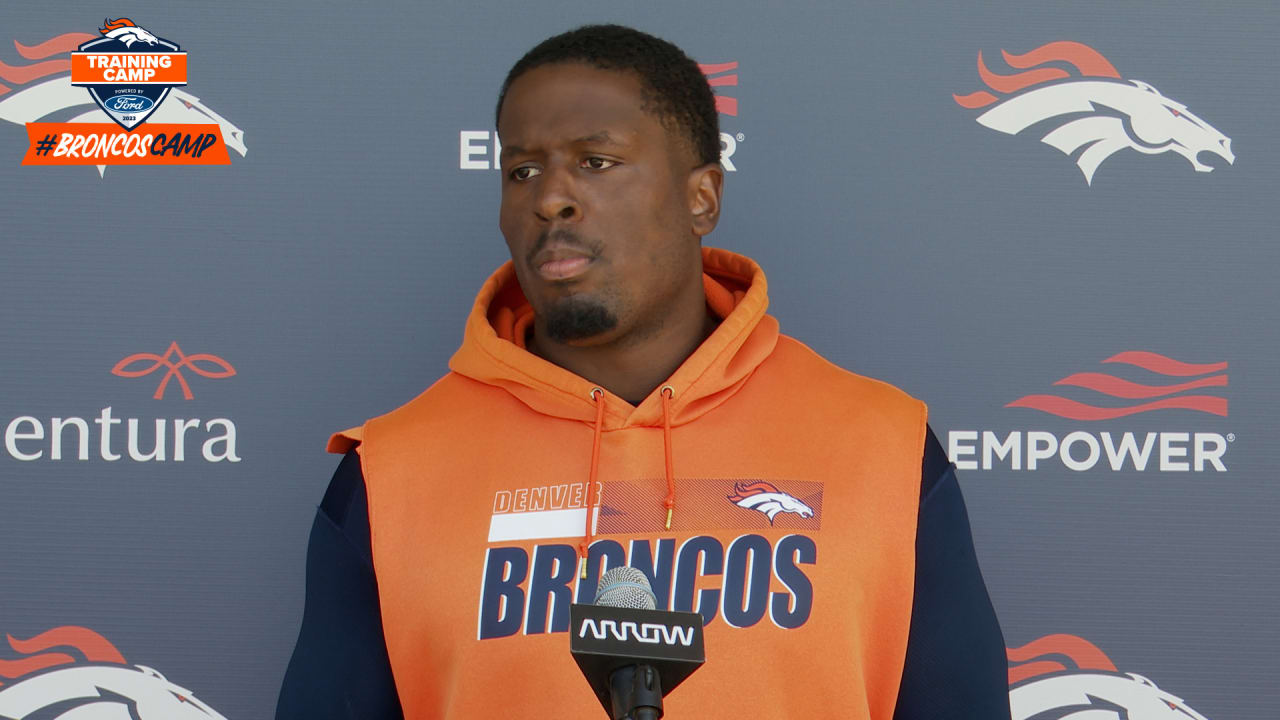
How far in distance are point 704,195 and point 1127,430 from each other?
0.73 meters

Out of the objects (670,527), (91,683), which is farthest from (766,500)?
(91,683)

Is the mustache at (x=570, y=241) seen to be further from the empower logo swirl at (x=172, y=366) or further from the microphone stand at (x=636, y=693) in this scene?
the empower logo swirl at (x=172, y=366)

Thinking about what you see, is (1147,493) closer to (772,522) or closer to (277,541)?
(772,522)

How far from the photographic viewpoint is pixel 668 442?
114 centimetres

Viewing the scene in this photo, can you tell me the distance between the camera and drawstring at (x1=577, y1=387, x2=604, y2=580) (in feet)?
3.68

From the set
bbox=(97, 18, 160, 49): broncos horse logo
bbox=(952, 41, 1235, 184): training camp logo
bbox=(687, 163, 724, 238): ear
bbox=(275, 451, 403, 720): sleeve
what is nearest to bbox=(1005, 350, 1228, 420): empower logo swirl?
bbox=(952, 41, 1235, 184): training camp logo

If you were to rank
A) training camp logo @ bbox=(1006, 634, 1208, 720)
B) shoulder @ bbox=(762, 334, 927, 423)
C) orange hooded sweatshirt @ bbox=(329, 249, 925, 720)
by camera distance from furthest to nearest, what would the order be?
training camp logo @ bbox=(1006, 634, 1208, 720) < shoulder @ bbox=(762, 334, 927, 423) < orange hooded sweatshirt @ bbox=(329, 249, 925, 720)

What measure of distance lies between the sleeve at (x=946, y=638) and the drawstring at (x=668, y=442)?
228mm

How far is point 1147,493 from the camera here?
162cm

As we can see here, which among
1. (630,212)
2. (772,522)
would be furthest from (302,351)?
(772,522)

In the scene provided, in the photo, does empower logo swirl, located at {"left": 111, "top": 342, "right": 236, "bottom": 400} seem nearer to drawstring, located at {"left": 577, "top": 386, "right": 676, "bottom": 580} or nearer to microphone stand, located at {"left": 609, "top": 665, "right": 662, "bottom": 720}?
drawstring, located at {"left": 577, "top": 386, "right": 676, "bottom": 580}

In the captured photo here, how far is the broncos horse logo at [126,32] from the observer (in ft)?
5.38

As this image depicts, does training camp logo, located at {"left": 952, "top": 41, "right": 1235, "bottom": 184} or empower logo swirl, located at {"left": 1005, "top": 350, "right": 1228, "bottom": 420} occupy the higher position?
training camp logo, located at {"left": 952, "top": 41, "right": 1235, "bottom": 184}

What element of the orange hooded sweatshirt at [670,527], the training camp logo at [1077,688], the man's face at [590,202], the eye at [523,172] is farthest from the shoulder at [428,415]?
the training camp logo at [1077,688]
